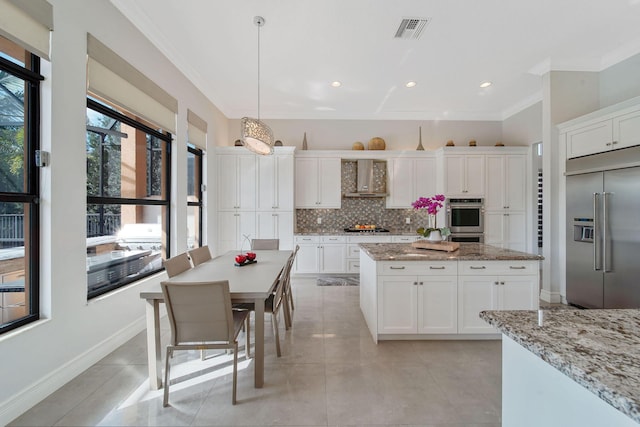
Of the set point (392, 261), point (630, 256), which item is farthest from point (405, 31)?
point (630, 256)

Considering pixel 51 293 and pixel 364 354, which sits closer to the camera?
pixel 51 293

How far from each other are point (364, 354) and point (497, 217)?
13.0 ft

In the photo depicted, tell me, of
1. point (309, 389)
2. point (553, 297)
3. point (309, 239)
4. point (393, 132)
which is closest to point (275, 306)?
point (309, 389)

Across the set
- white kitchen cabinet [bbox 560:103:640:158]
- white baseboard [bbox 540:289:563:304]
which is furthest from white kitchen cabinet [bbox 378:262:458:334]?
white kitchen cabinet [bbox 560:103:640:158]

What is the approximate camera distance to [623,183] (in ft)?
9.50

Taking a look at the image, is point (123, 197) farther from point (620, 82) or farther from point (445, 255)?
point (620, 82)

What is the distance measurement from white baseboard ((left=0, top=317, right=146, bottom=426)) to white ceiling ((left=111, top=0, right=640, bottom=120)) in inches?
118

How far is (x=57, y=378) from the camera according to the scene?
198 centimetres

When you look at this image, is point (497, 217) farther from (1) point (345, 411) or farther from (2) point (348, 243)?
(1) point (345, 411)

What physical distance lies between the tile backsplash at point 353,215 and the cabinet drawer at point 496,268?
9.99ft

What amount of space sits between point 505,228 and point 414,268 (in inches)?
135

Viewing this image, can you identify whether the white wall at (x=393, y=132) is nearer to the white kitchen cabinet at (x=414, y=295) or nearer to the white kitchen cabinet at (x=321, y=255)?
the white kitchen cabinet at (x=321, y=255)

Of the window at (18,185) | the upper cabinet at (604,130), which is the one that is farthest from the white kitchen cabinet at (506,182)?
the window at (18,185)

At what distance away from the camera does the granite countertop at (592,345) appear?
1.99 ft
